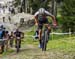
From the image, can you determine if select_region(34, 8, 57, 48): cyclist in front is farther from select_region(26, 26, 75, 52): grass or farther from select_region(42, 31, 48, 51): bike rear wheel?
select_region(26, 26, 75, 52): grass

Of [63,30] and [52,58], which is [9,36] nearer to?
[52,58]

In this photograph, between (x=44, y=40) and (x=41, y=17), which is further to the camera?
(x=44, y=40)

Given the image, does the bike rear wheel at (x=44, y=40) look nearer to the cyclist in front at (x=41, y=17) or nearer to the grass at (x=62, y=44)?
the cyclist in front at (x=41, y=17)

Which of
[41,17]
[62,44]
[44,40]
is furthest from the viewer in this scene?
[62,44]

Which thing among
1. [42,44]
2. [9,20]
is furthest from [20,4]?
[42,44]

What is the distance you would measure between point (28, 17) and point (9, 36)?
976 inches

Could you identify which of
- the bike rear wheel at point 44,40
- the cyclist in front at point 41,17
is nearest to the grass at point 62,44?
the bike rear wheel at point 44,40

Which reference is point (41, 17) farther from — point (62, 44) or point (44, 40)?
point (62, 44)

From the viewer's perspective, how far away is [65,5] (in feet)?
114

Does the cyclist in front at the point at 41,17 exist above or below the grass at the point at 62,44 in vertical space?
above

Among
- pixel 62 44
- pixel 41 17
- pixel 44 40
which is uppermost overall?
pixel 41 17

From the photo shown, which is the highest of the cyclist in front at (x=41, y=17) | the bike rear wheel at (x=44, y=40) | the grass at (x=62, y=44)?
the cyclist in front at (x=41, y=17)

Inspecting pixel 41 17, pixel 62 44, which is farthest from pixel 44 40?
pixel 62 44

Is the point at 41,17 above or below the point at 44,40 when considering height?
above
